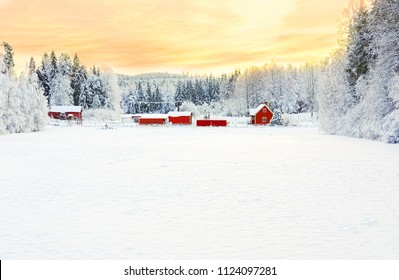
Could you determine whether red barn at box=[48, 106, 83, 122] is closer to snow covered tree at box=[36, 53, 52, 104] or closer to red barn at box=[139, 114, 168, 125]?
snow covered tree at box=[36, 53, 52, 104]

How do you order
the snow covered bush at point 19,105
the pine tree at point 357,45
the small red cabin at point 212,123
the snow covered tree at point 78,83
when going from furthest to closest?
1. the snow covered tree at point 78,83
2. the small red cabin at point 212,123
3. the snow covered bush at point 19,105
4. the pine tree at point 357,45

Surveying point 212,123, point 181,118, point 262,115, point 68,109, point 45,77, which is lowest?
point 212,123

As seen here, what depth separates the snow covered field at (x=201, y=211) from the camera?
8031mm

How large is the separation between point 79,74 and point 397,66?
97.8 m

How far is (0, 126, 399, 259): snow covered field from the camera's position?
316 inches

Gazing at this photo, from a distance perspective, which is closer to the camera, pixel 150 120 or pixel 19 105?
pixel 19 105

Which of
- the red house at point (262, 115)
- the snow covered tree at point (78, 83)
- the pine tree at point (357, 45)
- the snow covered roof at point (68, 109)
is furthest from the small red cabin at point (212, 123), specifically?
the snow covered tree at point (78, 83)

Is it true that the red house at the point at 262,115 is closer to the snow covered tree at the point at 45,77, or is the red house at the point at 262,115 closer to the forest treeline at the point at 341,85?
the forest treeline at the point at 341,85

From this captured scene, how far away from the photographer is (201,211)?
11172 millimetres

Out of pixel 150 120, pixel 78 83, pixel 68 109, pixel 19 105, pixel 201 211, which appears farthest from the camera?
pixel 78 83

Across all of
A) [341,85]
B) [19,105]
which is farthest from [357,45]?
[19,105]

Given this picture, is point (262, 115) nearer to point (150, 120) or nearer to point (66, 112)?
point (150, 120)

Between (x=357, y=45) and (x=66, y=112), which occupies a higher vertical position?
(x=357, y=45)

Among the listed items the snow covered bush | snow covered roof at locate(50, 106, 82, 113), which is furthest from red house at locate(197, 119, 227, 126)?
snow covered roof at locate(50, 106, 82, 113)
